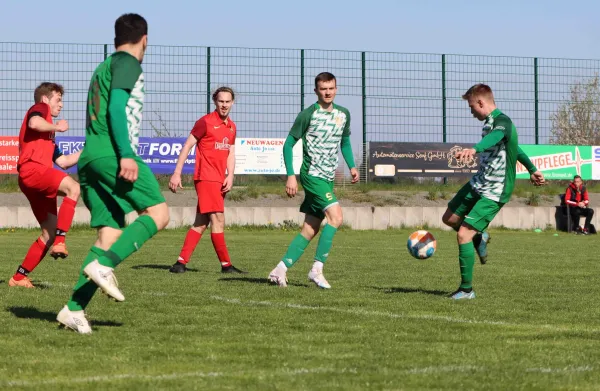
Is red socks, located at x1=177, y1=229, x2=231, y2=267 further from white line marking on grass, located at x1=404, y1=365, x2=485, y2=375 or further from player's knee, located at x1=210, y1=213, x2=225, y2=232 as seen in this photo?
white line marking on grass, located at x1=404, y1=365, x2=485, y2=375

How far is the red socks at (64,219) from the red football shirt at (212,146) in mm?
2645

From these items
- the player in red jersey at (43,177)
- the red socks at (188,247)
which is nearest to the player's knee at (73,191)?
the player in red jersey at (43,177)

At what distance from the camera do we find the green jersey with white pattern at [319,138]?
33.2ft

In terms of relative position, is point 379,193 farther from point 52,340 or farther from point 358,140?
point 52,340

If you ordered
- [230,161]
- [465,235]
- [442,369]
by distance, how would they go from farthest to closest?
[230,161] → [465,235] → [442,369]

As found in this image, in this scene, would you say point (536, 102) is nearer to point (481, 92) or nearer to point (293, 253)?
point (293, 253)

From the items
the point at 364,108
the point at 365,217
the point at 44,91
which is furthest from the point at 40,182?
the point at 364,108

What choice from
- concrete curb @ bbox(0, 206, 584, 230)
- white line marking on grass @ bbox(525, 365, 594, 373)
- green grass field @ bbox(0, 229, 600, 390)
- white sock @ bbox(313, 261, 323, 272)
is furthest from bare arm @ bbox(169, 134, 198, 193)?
concrete curb @ bbox(0, 206, 584, 230)

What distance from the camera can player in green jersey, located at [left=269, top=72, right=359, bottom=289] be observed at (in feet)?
32.9

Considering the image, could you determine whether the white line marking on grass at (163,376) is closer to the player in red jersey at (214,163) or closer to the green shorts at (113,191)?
the green shorts at (113,191)

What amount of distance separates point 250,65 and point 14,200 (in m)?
6.96

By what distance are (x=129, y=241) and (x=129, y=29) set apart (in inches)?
51.1

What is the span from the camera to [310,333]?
642 cm

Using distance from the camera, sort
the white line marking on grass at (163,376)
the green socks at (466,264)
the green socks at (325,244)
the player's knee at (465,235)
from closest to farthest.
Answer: the white line marking on grass at (163,376) → the green socks at (466,264) → the player's knee at (465,235) → the green socks at (325,244)
